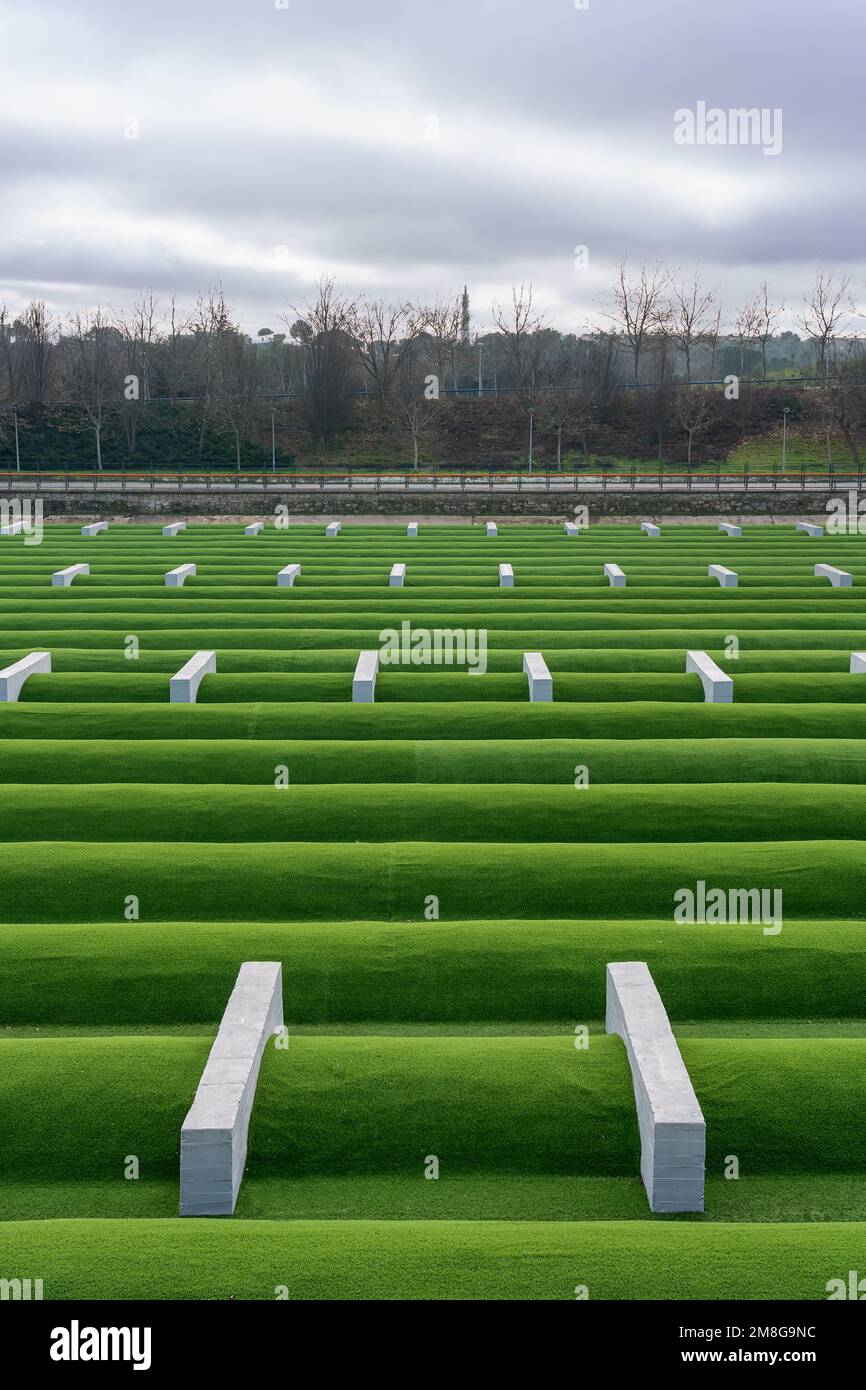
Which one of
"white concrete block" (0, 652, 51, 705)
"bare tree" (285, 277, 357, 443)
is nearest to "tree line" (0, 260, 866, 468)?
"bare tree" (285, 277, 357, 443)

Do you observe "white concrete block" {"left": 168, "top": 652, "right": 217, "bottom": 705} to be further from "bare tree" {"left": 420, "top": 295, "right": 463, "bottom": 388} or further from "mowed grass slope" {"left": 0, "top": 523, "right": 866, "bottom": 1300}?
"bare tree" {"left": 420, "top": 295, "right": 463, "bottom": 388}

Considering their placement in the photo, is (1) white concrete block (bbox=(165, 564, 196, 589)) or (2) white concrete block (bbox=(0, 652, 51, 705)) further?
(1) white concrete block (bbox=(165, 564, 196, 589))

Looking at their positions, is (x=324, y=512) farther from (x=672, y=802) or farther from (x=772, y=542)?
(x=672, y=802)

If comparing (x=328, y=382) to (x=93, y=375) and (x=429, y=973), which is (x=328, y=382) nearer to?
(x=93, y=375)

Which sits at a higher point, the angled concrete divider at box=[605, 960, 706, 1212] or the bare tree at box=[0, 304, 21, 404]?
the bare tree at box=[0, 304, 21, 404]

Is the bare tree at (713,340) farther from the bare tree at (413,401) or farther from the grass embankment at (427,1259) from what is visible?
the grass embankment at (427,1259)

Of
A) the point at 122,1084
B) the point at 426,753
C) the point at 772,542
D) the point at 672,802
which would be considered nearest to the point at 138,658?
the point at 426,753
